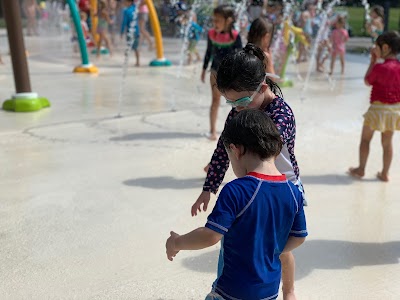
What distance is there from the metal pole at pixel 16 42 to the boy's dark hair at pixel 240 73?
5.37 m

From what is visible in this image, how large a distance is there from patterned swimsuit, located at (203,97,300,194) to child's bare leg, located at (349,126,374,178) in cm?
227

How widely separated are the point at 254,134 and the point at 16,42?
5.94m

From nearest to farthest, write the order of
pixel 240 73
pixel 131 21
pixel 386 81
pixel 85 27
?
pixel 240 73
pixel 386 81
pixel 131 21
pixel 85 27

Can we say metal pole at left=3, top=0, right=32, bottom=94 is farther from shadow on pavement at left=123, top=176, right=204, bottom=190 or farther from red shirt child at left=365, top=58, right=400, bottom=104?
red shirt child at left=365, top=58, right=400, bottom=104

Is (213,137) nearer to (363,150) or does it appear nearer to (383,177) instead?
(363,150)

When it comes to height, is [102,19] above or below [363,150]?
above

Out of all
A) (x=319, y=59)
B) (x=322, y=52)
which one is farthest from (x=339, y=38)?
(x=322, y=52)

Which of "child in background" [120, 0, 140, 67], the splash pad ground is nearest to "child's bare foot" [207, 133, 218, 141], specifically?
the splash pad ground

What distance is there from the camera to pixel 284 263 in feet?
8.41

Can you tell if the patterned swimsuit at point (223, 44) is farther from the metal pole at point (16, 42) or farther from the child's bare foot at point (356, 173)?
the metal pole at point (16, 42)

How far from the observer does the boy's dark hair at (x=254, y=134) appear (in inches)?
72.2

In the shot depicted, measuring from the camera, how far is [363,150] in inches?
187

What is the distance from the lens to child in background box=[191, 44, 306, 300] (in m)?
2.26

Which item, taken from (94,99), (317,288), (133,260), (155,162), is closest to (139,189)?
(155,162)
